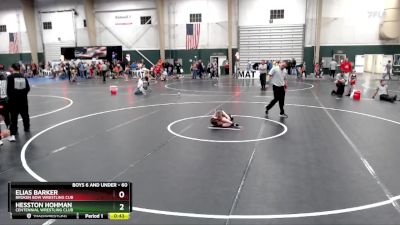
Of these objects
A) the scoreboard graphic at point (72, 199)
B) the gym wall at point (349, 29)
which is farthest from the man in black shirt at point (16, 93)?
the gym wall at point (349, 29)

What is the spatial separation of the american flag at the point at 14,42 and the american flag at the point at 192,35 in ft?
70.7

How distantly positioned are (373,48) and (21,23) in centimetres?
3971

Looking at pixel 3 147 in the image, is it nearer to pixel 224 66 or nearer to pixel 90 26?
pixel 224 66

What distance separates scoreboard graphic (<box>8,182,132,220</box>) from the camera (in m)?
3.00

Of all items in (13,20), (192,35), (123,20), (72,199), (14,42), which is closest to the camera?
(72,199)

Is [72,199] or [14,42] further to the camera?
[14,42]

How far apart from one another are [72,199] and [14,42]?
4605 cm

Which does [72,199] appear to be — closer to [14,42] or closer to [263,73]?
[263,73]

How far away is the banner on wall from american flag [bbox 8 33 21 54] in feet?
43.7

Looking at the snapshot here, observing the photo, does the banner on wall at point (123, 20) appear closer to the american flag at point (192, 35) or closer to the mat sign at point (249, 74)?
the american flag at point (192, 35)

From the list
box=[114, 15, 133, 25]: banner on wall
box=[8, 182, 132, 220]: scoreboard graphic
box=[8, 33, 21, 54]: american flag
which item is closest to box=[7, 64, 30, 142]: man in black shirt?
box=[8, 182, 132, 220]: scoreboard graphic

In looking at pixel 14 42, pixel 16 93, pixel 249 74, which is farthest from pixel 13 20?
pixel 16 93

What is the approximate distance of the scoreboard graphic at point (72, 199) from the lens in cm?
300

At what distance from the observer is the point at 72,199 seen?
9.90 feet
